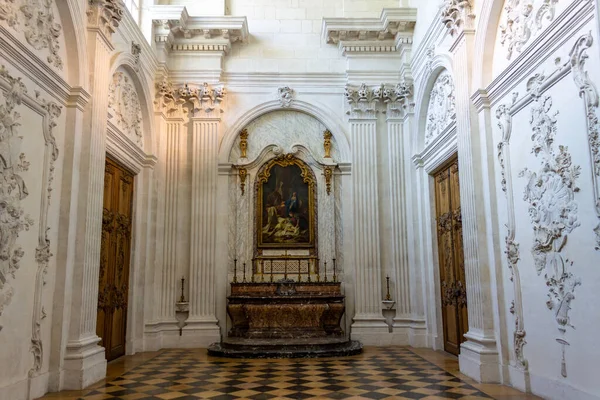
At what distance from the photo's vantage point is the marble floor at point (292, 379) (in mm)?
6047

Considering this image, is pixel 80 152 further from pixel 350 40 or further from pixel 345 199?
pixel 350 40

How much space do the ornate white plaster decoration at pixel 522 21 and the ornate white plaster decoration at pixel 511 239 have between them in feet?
2.13

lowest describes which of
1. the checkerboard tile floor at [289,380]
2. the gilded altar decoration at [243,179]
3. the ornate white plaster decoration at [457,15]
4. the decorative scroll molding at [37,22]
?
the checkerboard tile floor at [289,380]

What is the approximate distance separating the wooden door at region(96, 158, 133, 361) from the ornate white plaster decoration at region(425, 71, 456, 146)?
568 centimetres

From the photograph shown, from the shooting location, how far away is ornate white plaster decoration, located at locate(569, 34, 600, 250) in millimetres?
4664

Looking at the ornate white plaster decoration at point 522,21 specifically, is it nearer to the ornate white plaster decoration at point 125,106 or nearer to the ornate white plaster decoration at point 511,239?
the ornate white plaster decoration at point 511,239

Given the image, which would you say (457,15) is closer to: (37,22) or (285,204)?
(285,204)

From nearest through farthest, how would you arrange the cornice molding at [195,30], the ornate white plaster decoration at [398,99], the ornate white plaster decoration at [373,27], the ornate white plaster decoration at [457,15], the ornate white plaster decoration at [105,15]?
the ornate white plaster decoration at [105,15] < the ornate white plaster decoration at [457,15] < the cornice molding at [195,30] < the ornate white plaster decoration at [373,27] < the ornate white plaster decoration at [398,99]

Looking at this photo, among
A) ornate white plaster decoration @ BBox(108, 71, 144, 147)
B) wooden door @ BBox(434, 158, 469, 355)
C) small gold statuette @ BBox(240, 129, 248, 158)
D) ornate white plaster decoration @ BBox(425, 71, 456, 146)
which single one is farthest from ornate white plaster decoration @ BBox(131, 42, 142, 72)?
wooden door @ BBox(434, 158, 469, 355)

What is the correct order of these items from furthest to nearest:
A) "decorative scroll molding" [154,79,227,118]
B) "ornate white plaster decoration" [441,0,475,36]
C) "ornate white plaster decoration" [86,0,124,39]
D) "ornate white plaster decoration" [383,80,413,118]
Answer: "decorative scroll molding" [154,79,227,118], "ornate white plaster decoration" [383,80,413,118], "ornate white plaster decoration" [441,0,475,36], "ornate white plaster decoration" [86,0,124,39]

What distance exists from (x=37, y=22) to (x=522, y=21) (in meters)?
5.73

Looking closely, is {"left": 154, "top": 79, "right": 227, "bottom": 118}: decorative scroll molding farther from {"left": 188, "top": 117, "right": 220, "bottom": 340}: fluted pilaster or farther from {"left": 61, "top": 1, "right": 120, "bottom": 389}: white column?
{"left": 61, "top": 1, "right": 120, "bottom": 389}: white column

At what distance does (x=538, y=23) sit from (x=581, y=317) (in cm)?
318

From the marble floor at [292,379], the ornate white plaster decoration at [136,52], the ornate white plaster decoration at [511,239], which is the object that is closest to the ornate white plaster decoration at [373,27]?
the ornate white plaster decoration at [136,52]
